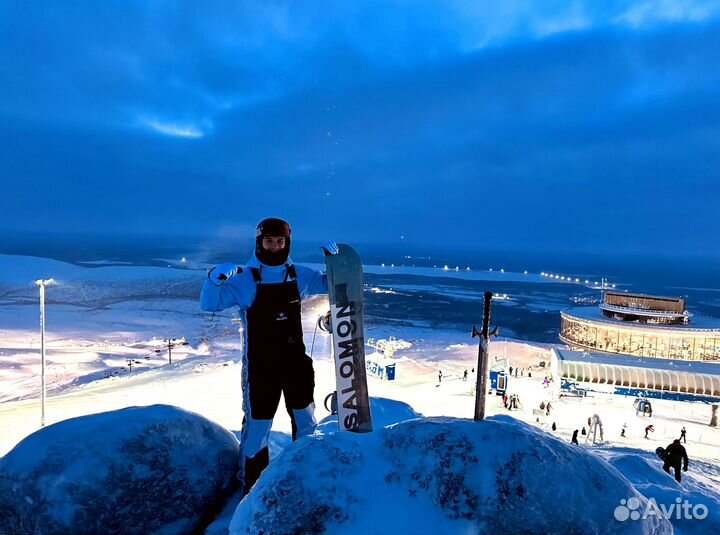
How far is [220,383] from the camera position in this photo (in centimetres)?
1862

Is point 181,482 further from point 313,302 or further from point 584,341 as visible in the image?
point 313,302

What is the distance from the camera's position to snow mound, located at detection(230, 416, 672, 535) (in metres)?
2.66

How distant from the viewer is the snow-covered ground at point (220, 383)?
1148 centimetres

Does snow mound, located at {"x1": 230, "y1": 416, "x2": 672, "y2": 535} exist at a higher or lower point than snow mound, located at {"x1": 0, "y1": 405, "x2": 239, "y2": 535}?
higher

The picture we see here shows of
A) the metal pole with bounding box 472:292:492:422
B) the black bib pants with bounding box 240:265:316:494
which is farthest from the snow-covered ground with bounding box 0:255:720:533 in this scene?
the black bib pants with bounding box 240:265:316:494

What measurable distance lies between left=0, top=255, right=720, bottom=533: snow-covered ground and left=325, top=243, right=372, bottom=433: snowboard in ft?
5.07

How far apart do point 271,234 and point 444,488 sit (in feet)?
9.67

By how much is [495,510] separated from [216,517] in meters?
3.00

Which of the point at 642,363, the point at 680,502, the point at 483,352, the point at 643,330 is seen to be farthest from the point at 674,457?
the point at 643,330

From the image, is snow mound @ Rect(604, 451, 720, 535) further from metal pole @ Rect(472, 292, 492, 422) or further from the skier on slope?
metal pole @ Rect(472, 292, 492, 422)

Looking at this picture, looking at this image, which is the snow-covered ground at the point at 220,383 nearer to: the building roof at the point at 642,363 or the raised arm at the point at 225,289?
the building roof at the point at 642,363

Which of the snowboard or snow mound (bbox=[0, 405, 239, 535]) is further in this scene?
the snowboard

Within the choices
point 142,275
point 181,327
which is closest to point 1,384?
point 181,327

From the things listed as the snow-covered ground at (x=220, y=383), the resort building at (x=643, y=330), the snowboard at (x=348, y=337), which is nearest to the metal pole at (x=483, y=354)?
the snow-covered ground at (x=220, y=383)
